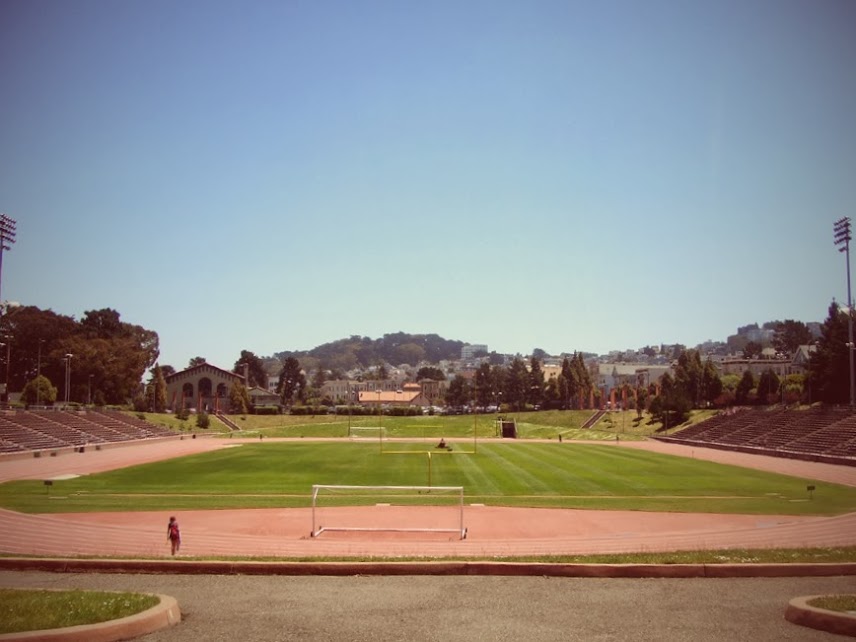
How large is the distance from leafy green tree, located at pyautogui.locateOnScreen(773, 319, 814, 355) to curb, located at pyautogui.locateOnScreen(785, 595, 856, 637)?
186m

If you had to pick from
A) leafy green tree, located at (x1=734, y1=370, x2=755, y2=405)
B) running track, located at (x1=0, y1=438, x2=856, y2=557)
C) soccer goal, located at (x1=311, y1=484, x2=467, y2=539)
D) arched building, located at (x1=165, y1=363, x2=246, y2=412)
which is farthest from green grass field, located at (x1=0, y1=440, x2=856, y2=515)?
arched building, located at (x1=165, y1=363, x2=246, y2=412)

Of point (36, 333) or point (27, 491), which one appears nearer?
point (27, 491)

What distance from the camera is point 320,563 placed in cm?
1297

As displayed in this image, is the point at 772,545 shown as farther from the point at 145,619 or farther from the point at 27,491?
the point at 27,491

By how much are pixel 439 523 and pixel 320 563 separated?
43.7 ft

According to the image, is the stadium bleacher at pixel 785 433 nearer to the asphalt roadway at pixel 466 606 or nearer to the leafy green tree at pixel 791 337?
the asphalt roadway at pixel 466 606

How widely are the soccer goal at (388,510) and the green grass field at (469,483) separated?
1610mm

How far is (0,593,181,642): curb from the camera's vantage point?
27.7 feet

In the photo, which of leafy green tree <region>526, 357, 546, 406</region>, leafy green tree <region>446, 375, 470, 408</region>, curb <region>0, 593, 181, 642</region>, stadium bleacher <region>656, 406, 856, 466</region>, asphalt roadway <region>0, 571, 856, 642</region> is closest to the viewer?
curb <region>0, 593, 181, 642</region>

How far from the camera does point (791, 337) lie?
182 m

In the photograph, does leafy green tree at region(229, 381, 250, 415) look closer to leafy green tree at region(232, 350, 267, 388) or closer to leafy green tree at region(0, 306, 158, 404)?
leafy green tree at region(0, 306, 158, 404)

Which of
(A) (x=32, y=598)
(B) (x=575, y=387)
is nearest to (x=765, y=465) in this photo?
(A) (x=32, y=598)

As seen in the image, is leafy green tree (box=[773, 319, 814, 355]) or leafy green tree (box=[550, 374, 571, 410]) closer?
leafy green tree (box=[550, 374, 571, 410])

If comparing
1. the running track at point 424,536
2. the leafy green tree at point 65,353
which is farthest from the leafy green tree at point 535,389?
the running track at point 424,536
